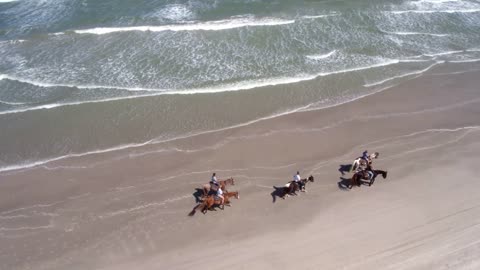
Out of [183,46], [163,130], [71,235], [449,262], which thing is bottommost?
[449,262]

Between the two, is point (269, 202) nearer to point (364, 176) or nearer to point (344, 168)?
point (344, 168)

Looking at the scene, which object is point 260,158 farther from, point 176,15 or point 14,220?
point 176,15

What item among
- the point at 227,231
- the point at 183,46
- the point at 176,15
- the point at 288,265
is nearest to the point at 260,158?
the point at 227,231

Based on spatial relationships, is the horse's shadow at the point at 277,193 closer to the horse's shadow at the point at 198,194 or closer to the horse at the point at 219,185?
the horse at the point at 219,185

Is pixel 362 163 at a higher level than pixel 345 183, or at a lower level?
higher

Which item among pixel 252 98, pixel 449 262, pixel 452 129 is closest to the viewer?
pixel 449 262

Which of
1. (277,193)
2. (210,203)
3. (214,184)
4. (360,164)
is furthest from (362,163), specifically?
(210,203)

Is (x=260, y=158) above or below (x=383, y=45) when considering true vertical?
below
